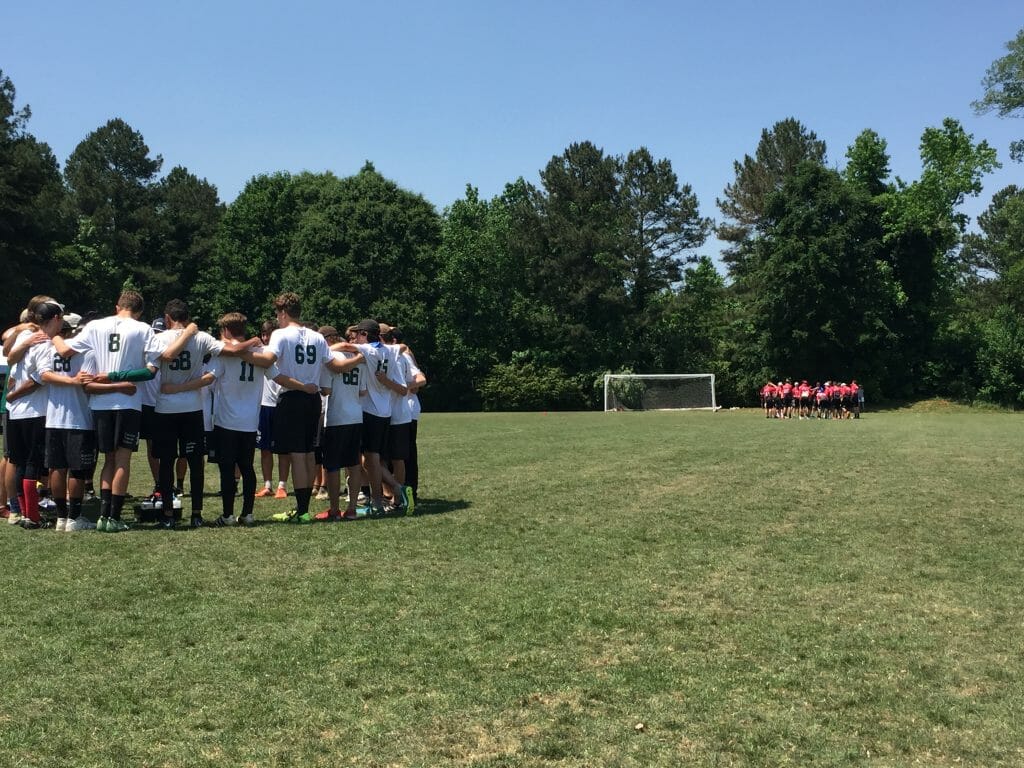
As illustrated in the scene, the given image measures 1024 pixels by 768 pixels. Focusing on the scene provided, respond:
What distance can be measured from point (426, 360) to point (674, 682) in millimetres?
53614

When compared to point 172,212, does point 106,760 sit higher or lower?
lower

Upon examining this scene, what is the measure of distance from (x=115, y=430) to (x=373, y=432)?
2.55 m

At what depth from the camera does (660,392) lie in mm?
53375

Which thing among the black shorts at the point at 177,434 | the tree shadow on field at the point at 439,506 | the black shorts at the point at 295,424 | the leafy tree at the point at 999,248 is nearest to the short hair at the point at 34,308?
the black shorts at the point at 177,434

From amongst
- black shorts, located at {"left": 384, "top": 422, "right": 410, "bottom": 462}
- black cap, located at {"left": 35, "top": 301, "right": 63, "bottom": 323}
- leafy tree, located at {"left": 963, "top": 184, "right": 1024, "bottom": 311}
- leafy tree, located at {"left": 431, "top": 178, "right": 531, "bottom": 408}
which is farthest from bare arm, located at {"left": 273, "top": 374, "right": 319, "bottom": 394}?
leafy tree, located at {"left": 963, "top": 184, "right": 1024, "bottom": 311}

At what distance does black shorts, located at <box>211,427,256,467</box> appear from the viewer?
29.1 ft

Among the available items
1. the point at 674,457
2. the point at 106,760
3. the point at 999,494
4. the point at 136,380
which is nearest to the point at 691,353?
the point at 674,457

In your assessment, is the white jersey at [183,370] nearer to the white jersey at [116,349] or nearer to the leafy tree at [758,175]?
the white jersey at [116,349]

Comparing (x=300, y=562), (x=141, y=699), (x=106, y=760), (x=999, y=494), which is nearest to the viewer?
(x=106, y=760)

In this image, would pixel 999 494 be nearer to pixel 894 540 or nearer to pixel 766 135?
pixel 894 540

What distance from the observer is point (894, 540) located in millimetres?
8188

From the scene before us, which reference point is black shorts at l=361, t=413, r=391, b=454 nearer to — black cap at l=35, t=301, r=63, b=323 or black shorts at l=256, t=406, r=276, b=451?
black shorts at l=256, t=406, r=276, b=451

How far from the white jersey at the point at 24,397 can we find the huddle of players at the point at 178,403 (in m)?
0.01

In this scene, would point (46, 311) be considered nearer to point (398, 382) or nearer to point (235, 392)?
point (235, 392)
